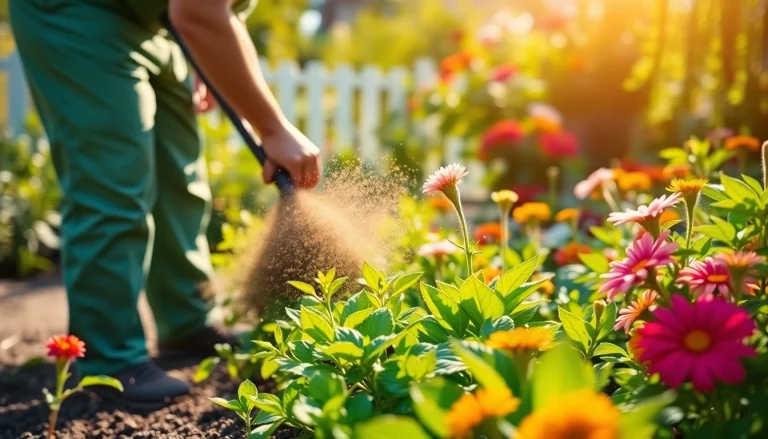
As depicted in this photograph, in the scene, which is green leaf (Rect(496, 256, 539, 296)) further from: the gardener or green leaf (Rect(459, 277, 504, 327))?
the gardener

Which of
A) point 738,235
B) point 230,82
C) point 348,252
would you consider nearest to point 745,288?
point 738,235

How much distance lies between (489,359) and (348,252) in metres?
0.69

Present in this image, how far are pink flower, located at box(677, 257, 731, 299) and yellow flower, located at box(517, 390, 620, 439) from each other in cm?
44

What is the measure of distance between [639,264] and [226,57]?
1.00 metres

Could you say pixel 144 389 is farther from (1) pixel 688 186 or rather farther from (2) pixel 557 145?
(2) pixel 557 145

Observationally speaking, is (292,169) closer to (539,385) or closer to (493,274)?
(493,274)

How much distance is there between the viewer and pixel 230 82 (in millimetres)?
1708

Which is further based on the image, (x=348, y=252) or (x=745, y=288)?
(x=348, y=252)

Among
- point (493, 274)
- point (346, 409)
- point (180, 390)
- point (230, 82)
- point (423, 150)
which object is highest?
point (230, 82)

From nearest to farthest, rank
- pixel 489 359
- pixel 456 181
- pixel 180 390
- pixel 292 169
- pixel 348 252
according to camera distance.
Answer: pixel 489 359 < pixel 456 181 < pixel 348 252 < pixel 292 169 < pixel 180 390

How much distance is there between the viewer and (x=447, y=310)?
124 cm

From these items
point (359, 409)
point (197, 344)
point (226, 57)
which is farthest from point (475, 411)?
point (197, 344)

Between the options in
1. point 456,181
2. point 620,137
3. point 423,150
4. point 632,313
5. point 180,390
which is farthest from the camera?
point 423,150

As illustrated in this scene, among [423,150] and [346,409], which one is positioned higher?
[346,409]
